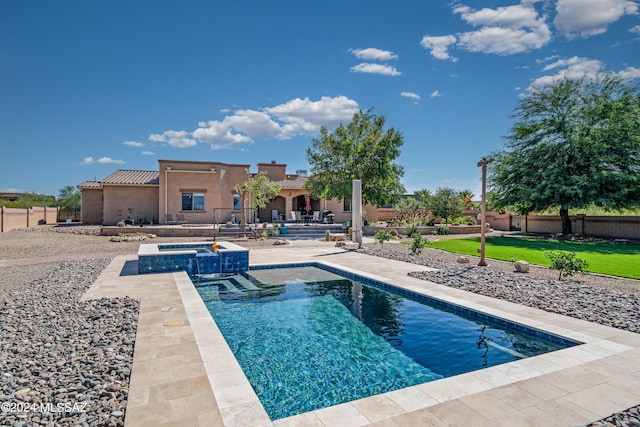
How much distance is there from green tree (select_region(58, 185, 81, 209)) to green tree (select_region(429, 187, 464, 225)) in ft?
114

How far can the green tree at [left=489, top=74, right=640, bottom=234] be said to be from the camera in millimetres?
19922

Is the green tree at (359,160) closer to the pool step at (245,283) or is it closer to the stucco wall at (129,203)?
the stucco wall at (129,203)

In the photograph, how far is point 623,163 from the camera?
2047 cm

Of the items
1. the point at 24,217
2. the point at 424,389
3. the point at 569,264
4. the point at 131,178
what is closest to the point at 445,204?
the point at 569,264

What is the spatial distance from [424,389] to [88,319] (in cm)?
517

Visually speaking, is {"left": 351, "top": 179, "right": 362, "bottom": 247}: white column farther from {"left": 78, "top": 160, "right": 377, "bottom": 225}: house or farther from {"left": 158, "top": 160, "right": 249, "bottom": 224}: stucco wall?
{"left": 158, "top": 160, "right": 249, "bottom": 224}: stucco wall

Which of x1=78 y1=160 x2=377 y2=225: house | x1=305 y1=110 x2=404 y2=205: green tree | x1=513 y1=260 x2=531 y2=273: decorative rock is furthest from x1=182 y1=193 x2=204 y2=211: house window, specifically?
x1=513 y1=260 x2=531 y2=273: decorative rock

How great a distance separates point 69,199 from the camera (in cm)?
3875

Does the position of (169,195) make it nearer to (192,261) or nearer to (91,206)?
(91,206)

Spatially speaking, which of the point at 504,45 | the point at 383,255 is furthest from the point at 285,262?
the point at 504,45

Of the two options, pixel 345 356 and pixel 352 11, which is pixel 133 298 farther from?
pixel 352 11

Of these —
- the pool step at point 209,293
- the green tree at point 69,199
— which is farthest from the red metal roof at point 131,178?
the pool step at point 209,293

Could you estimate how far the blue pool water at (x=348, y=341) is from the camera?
13.6ft

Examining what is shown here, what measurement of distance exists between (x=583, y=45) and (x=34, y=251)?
2574 cm
